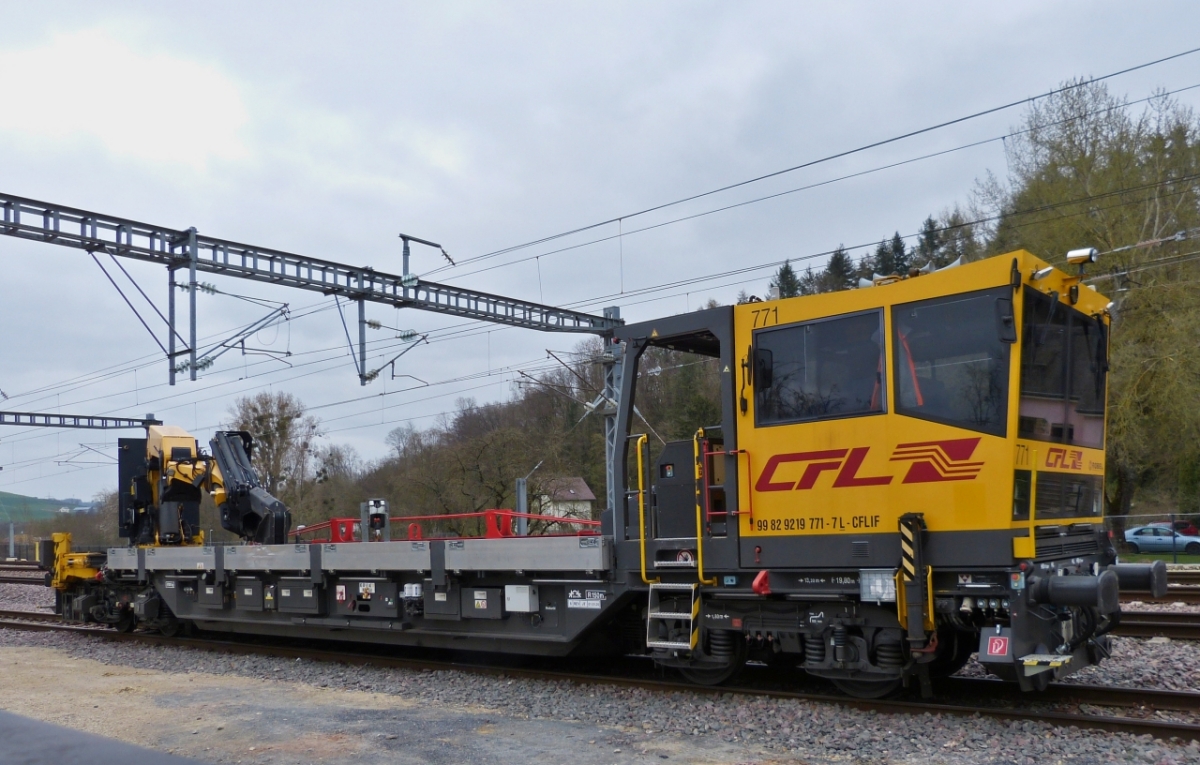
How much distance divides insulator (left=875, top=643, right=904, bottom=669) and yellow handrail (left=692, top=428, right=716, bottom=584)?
4.93ft

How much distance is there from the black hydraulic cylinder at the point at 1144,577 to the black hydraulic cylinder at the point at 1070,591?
1.26m

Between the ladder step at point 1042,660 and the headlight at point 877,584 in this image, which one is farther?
the headlight at point 877,584

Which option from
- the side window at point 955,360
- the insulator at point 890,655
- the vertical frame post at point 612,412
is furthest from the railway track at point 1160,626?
the vertical frame post at point 612,412

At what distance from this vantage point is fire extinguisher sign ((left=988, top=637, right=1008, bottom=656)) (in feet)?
21.8

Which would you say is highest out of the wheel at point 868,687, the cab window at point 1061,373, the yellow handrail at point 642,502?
the cab window at point 1061,373

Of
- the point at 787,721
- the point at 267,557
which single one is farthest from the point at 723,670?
the point at 267,557

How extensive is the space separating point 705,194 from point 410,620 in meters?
9.68

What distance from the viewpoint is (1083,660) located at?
25.3ft

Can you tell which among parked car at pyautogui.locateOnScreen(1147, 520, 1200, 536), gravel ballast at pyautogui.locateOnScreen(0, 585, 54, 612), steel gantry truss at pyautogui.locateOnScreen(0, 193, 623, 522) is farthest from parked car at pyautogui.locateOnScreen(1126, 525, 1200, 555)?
gravel ballast at pyautogui.locateOnScreen(0, 585, 54, 612)

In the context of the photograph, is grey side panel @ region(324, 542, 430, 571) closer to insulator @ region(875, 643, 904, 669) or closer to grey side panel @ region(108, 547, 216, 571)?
grey side panel @ region(108, 547, 216, 571)

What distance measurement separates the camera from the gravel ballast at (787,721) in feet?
21.2

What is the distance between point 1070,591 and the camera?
668cm

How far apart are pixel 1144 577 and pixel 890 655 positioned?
239cm

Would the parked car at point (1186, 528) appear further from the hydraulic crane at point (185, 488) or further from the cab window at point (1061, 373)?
the hydraulic crane at point (185, 488)
